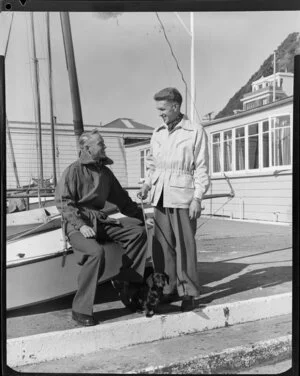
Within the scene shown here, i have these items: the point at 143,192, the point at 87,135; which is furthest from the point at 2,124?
the point at 143,192

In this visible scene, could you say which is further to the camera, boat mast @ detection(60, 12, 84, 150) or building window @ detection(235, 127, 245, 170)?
building window @ detection(235, 127, 245, 170)

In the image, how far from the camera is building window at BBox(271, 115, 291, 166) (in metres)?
2.64

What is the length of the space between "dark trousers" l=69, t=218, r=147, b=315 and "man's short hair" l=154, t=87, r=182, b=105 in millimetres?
653

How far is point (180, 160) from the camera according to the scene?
265cm

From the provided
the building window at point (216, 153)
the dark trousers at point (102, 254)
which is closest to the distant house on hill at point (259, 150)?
the building window at point (216, 153)

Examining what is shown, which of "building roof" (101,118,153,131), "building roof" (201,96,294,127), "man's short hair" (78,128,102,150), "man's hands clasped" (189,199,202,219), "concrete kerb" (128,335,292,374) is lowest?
"concrete kerb" (128,335,292,374)

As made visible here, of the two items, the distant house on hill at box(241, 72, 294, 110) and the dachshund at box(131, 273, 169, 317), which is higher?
the distant house on hill at box(241, 72, 294, 110)

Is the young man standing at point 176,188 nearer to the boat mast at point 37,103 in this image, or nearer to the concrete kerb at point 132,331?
the concrete kerb at point 132,331

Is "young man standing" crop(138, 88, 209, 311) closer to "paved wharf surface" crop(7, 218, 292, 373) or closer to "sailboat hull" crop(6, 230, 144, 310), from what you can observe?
"paved wharf surface" crop(7, 218, 292, 373)

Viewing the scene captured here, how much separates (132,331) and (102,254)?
0.43 metres

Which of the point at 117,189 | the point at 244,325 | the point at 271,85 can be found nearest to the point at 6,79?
the point at 117,189

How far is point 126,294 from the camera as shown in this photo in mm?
2807

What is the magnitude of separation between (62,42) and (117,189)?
2.51 ft

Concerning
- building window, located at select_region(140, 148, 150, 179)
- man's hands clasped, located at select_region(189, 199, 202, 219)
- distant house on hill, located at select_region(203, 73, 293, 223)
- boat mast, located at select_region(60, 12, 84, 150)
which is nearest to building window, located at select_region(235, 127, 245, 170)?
distant house on hill, located at select_region(203, 73, 293, 223)
